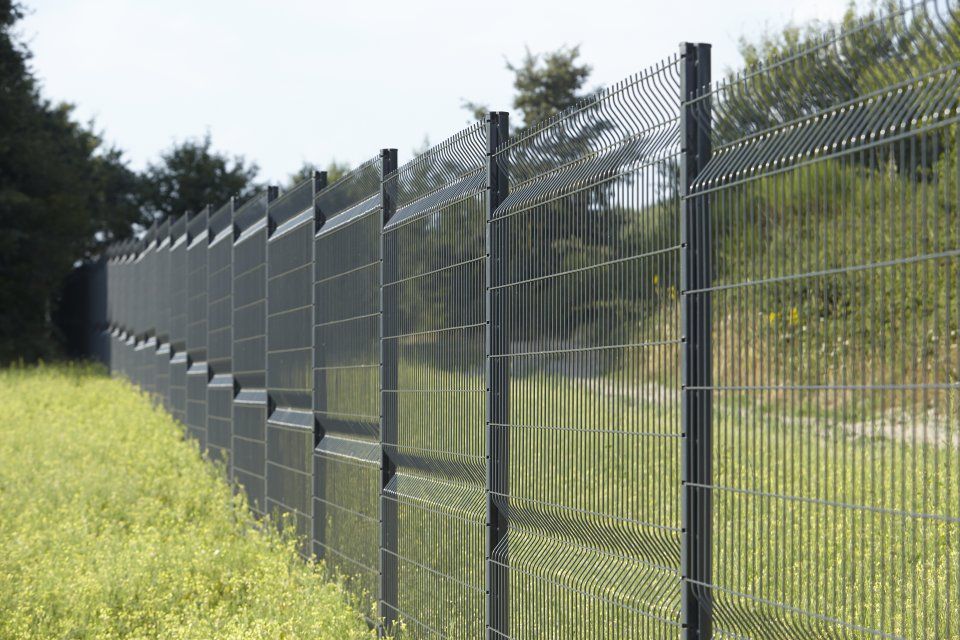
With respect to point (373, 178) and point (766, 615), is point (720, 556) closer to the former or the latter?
point (766, 615)

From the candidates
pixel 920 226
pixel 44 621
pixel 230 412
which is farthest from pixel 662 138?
pixel 230 412

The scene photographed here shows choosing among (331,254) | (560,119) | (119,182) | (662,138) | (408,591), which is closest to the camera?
(662,138)

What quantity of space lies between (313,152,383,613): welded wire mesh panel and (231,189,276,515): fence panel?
6.51ft

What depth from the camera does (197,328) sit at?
14781 millimetres

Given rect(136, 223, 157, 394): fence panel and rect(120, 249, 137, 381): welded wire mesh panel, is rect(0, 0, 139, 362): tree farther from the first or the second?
rect(136, 223, 157, 394): fence panel

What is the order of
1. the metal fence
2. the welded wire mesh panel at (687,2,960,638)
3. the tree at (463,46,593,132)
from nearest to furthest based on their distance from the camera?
the welded wire mesh panel at (687,2,960,638) → the metal fence → the tree at (463,46,593,132)

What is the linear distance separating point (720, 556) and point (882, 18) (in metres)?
1.59

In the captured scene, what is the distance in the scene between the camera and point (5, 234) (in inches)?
1266

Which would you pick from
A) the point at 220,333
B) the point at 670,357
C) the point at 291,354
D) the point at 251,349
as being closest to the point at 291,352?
the point at 291,354

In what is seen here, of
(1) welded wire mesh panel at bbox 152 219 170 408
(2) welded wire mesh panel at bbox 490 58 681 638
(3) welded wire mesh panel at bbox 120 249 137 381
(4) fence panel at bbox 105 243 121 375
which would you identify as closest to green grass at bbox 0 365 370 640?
(1) welded wire mesh panel at bbox 152 219 170 408

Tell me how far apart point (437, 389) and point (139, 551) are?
429 cm

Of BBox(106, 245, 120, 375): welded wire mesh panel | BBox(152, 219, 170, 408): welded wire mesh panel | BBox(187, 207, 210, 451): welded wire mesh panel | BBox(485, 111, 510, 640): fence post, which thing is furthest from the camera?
BBox(106, 245, 120, 375): welded wire mesh panel

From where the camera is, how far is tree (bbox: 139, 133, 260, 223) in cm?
5281

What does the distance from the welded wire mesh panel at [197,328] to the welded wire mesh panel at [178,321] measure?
405 mm
